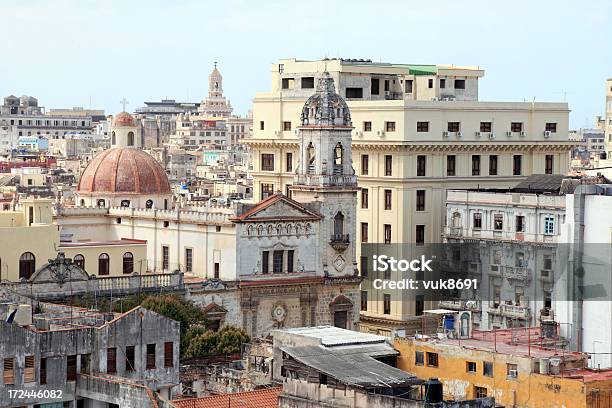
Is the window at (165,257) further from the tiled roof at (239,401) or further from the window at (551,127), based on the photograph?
the tiled roof at (239,401)

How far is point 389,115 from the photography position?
4520 inches

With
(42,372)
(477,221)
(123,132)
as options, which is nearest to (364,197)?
(477,221)

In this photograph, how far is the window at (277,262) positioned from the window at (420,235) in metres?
10.9

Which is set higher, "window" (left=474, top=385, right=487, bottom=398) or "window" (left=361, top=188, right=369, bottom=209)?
"window" (left=361, top=188, right=369, bottom=209)

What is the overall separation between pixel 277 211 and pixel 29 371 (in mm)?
43507

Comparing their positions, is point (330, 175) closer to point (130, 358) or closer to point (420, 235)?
point (420, 235)

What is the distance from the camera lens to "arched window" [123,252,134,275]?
10431cm

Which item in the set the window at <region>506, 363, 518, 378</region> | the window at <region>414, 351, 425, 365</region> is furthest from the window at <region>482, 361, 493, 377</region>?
the window at <region>414, 351, 425, 365</region>

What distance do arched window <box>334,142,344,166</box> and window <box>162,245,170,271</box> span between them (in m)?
10.4

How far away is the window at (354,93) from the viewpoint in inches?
4831

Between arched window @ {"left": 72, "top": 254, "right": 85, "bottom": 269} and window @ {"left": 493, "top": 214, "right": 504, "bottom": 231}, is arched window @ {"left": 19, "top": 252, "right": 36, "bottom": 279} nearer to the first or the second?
arched window @ {"left": 72, "top": 254, "right": 85, "bottom": 269}

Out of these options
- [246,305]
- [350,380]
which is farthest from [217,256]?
[350,380]

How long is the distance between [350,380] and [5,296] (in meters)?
20.1

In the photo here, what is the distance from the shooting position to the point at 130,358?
2569 inches
